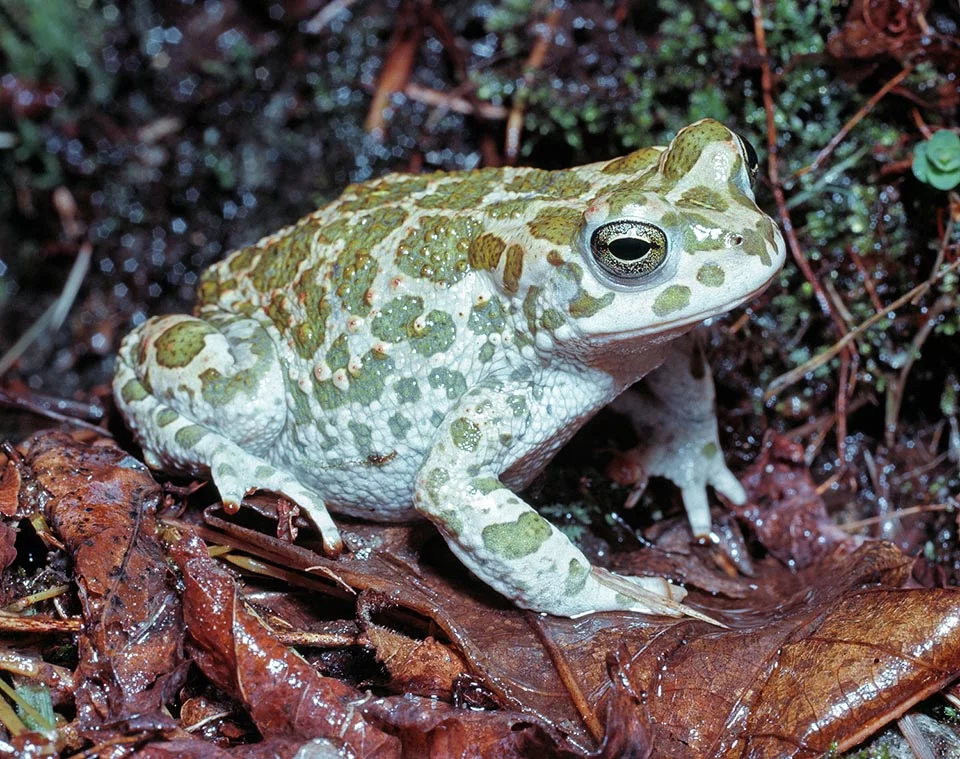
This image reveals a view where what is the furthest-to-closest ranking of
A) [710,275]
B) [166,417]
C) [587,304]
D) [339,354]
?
[166,417] < [339,354] < [587,304] < [710,275]

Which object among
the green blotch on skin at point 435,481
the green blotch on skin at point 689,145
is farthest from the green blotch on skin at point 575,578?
the green blotch on skin at point 689,145

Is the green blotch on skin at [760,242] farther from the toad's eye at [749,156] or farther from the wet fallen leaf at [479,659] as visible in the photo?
the wet fallen leaf at [479,659]

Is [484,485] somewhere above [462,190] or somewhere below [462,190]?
below

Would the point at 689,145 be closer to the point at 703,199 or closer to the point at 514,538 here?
the point at 703,199

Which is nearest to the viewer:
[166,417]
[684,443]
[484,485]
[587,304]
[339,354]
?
[587,304]

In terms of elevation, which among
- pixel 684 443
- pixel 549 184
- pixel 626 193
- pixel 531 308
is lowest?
pixel 684 443

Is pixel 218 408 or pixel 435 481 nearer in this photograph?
pixel 435 481

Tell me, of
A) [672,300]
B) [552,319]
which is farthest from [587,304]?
[672,300]

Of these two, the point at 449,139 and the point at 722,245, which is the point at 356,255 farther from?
the point at 449,139
